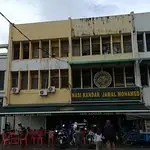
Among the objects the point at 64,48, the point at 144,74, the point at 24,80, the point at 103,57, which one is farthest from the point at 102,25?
the point at 24,80

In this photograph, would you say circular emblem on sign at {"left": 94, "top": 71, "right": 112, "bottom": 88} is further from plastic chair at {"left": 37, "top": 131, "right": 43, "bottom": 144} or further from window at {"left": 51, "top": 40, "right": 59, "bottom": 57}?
plastic chair at {"left": 37, "top": 131, "right": 43, "bottom": 144}

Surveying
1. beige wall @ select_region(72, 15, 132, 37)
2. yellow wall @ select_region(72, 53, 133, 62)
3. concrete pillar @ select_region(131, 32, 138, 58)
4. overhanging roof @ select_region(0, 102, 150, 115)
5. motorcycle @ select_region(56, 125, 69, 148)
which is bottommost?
motorcycle @ select_region(56, 125, 69, 148)

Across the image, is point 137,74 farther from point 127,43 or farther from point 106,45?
point 106,45

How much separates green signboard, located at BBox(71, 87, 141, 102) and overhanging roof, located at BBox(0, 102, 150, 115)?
1.80ft

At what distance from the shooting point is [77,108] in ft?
76.4

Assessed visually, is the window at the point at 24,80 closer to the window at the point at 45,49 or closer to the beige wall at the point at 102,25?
the window at the point at 45,49

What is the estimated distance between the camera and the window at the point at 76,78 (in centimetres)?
2638

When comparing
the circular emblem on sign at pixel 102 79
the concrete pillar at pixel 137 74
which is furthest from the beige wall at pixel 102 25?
A: the circular emblem on sign at pixel 102 79

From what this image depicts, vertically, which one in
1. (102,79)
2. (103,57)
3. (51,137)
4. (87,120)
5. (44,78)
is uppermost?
(103,57)

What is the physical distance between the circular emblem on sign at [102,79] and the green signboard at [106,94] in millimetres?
862

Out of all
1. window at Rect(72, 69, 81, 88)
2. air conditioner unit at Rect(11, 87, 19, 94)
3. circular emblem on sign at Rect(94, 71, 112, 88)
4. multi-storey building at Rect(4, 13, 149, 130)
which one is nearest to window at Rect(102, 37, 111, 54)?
multi-storey building at Rect(4, 13, 149, 130)

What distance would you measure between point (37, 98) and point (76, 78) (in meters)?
3.67

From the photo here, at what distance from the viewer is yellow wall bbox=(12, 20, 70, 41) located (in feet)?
88.3

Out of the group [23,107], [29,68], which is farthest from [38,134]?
[29,68]
